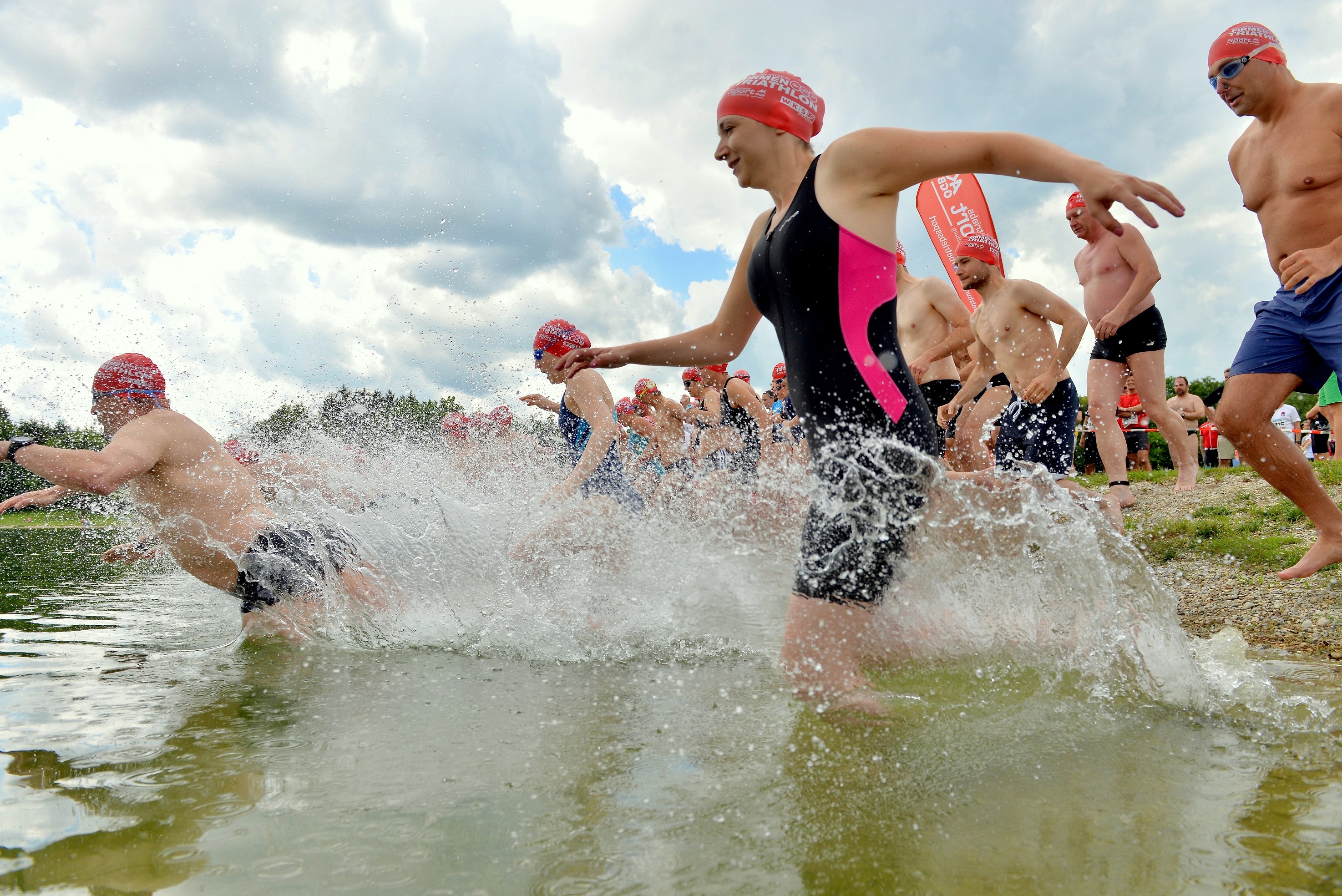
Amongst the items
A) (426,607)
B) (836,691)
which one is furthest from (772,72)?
(426,607)

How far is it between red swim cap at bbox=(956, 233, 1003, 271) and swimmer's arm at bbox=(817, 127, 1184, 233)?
3263mm

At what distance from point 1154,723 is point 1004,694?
0.41m

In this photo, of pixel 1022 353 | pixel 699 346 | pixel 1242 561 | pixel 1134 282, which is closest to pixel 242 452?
pixel 699 346

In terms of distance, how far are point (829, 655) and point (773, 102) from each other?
1702 millimetres

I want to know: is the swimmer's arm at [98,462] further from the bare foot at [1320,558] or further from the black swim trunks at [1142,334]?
the black swim trunks at [1142,334]

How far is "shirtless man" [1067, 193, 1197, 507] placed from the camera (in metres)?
5.16

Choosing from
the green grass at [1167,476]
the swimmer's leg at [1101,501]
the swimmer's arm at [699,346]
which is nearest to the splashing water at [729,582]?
the swimmer's leg at [1101,501]

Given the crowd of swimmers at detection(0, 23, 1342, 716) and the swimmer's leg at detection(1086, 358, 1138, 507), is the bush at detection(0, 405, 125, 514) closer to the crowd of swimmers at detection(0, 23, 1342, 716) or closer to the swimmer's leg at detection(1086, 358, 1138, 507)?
the crowd of swimmers at detection(0, 23, 1342, 716)

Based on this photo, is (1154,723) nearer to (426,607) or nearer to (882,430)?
(882,430)

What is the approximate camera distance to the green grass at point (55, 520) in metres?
19.0

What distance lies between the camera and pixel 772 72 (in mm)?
2521

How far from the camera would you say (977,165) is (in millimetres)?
2070

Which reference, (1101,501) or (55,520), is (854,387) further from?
(55,520)

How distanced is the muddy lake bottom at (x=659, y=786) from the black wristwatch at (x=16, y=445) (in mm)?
1005
